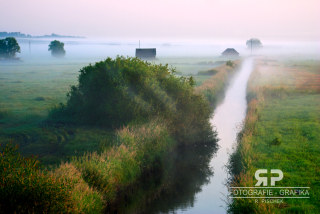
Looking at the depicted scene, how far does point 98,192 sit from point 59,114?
12205 mm

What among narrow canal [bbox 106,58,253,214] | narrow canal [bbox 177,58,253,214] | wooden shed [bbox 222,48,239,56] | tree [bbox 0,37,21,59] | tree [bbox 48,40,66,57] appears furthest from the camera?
wooden shed [bbox 222,48,239,56]

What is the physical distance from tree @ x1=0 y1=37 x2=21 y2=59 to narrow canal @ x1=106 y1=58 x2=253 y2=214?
95.2 m

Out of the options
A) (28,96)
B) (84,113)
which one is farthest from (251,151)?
(28,96)

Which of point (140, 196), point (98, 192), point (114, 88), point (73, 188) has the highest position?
point (114, 88)

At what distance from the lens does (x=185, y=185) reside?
47.3 ft

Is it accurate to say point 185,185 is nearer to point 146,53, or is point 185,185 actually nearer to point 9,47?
point 146,53

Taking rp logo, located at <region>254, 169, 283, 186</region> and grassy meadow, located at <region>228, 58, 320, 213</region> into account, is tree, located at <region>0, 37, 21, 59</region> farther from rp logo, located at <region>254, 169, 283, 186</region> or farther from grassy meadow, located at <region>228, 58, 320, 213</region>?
rp logo, located at <region>254, 169, 283, 186</region>

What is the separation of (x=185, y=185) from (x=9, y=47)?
3986 inches

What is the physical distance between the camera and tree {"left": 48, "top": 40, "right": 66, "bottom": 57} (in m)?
131

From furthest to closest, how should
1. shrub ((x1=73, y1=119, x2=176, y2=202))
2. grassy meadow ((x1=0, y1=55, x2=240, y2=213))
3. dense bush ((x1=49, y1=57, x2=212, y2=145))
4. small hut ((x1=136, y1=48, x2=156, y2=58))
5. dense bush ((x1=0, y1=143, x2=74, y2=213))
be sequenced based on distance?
small hut ((x1=136, y1=48, x2=156, y2=58))
dense bush ((x1=49, y1=57, x2=212, y2=145))
shrub ((x1=73, y1=119, x2=176, y2=202))
grassy meadow ((x1=0, y1=55, x2=240, y2=213))
dense bush ((x1=0, y1=143, x2=74, y2=213))

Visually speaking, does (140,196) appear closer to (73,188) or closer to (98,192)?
(98,192)

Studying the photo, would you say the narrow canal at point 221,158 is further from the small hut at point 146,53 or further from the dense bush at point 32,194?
the small hut at point 146,53

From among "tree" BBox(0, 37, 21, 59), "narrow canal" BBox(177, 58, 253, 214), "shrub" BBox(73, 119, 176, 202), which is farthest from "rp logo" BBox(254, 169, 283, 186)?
"tree" BBox(0, 37, 21, 59)

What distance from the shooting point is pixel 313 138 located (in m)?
17.6
